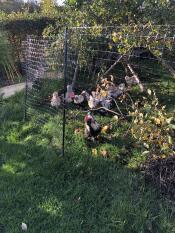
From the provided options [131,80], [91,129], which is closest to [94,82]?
[131,80]

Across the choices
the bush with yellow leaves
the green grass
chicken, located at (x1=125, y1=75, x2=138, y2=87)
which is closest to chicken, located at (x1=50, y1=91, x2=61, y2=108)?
the green grass

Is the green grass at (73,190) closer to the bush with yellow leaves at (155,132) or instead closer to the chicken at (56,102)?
the bush with yellow leaves at (155,132)

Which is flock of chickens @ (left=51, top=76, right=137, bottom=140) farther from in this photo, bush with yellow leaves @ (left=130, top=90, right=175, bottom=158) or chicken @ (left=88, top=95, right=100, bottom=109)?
bush with yellow leaves @ (left=130, top=90, right=175, bottom=158)

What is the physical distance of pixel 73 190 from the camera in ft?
12.8

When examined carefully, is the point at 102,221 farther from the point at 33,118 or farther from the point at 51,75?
the point at 51,75

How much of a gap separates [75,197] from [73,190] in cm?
11

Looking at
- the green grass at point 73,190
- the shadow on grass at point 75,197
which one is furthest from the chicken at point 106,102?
the shadow on grass at point 75,197

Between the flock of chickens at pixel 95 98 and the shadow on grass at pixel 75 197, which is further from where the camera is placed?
the flock of chickens at pixel 95 98

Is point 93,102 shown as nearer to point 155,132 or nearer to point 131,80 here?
point 131,80

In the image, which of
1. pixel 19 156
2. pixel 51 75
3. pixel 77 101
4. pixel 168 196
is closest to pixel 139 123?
pixel 168 196

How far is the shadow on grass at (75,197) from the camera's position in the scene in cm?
339

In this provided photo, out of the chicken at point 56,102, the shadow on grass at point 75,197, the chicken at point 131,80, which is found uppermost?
the chicken at point 131,80

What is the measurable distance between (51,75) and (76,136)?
1490 millimetres

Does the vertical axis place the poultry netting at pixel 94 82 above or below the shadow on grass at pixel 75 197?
above
